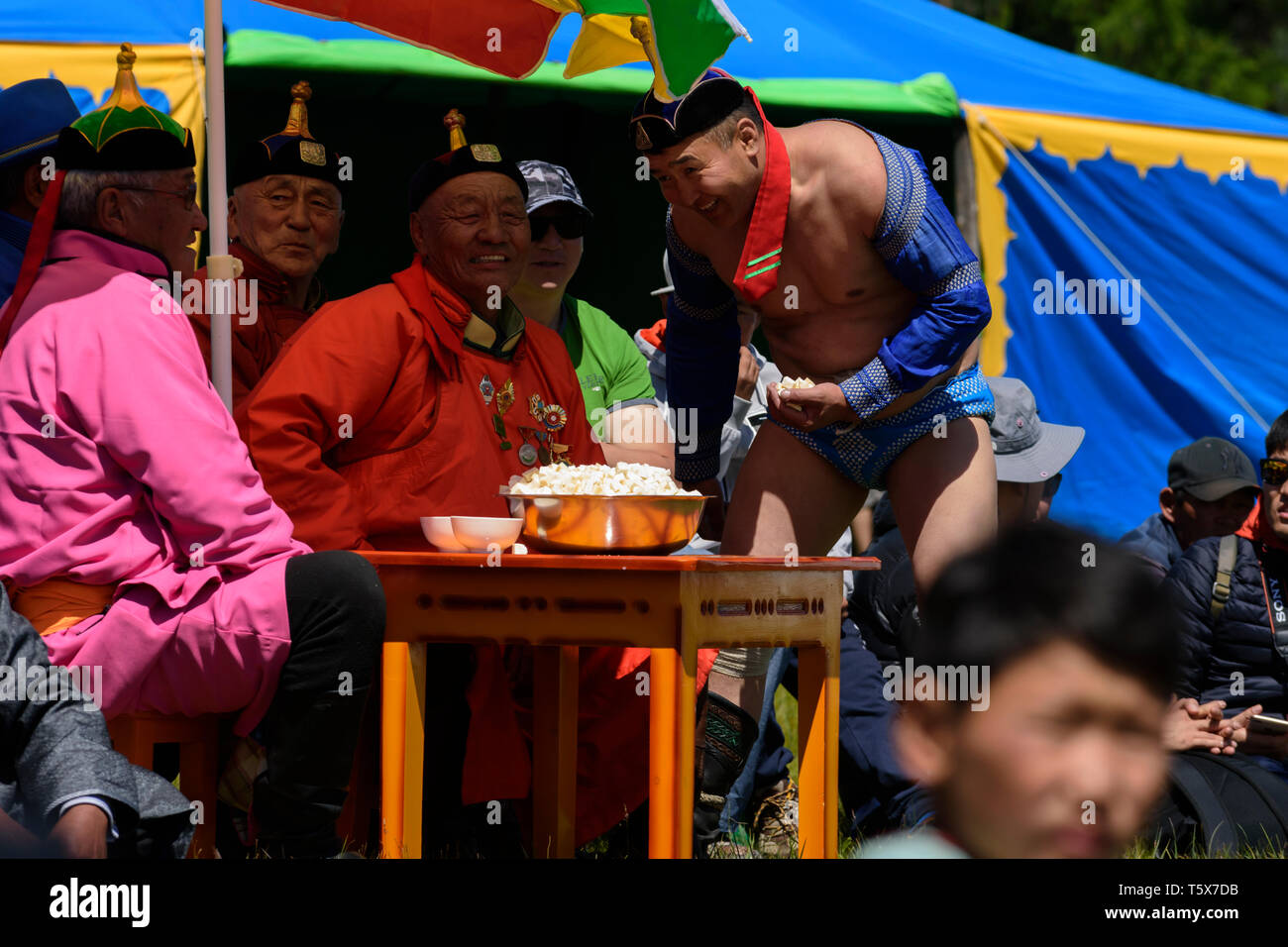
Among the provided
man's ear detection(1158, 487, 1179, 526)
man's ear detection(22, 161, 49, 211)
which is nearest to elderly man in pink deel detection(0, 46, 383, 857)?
man's ear detection(22, 161, 49, 211)

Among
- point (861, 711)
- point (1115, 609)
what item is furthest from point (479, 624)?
point (1115, 609)

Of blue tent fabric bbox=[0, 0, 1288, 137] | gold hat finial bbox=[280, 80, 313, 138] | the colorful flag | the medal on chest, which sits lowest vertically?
the medal on chest

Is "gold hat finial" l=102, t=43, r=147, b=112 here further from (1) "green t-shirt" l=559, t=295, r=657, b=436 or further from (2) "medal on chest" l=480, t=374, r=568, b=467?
(1) "green t-shirt" l=559, t=295, r=657, b=436

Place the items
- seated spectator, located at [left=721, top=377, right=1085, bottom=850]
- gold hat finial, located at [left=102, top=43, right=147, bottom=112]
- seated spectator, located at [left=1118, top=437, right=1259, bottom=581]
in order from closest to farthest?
gold hat finial, located at [left=102, top=43, right=147, bottom=112] < seated spectator, located at [left=721, top=377, right=1085, bottom=850] < seated spectator, located at [left=1118, top=437, right=1259, bottom=581]

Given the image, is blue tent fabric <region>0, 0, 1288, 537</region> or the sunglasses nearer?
the sunglasses

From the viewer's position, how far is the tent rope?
661cm

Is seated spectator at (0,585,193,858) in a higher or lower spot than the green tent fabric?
lower

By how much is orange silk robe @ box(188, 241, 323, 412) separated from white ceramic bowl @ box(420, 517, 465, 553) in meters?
0.92

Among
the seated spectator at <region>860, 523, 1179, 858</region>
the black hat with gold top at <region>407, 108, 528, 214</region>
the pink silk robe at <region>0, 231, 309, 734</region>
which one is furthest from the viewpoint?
the black hat with gold top at <region>407, 108, 528, 214</region>

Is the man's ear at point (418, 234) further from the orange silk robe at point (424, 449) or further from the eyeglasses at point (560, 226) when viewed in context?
the eyeglasses at point (560, 226)

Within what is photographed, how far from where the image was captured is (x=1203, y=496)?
5574 mm

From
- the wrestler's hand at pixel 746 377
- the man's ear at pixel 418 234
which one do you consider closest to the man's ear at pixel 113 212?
the man's ear at pixel 418 234

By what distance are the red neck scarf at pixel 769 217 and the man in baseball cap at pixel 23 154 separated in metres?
1.45

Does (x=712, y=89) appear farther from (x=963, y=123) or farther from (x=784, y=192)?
(x=963, y=123)
